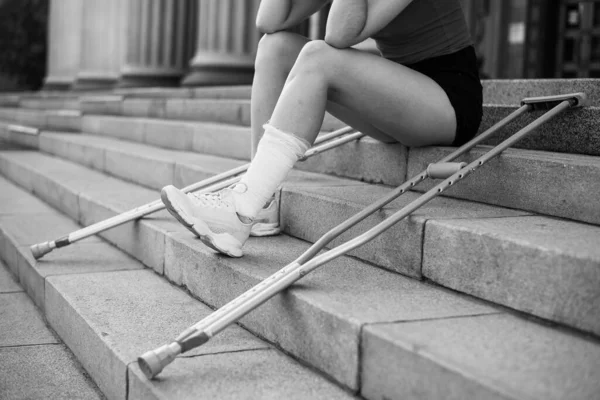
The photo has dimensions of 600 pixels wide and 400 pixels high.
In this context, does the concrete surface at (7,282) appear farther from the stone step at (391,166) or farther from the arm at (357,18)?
the arm at (357,18)

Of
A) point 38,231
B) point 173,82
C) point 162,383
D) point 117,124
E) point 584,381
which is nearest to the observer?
point 584,381

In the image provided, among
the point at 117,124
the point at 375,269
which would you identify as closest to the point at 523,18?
the point at 117,124

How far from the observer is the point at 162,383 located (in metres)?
2.14

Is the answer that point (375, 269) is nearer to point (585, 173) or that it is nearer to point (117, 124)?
point (585, 173)

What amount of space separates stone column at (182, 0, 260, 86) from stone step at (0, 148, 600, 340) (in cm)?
554

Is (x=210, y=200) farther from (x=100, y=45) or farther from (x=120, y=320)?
(x=100, y=45)

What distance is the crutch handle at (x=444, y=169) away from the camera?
251 cm

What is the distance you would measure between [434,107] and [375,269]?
650mm

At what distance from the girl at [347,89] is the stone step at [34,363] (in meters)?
0.67

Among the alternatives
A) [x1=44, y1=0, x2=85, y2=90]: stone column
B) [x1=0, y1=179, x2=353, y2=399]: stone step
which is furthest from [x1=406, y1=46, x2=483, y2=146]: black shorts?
[x1=44, y1=0, x2=85, y2=90]: stone column

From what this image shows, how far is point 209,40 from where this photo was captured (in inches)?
352

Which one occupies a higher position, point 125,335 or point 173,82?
point 173,82

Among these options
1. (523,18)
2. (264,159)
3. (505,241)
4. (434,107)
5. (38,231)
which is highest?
(523,18)

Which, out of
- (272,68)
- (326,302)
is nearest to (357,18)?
(272,68)
